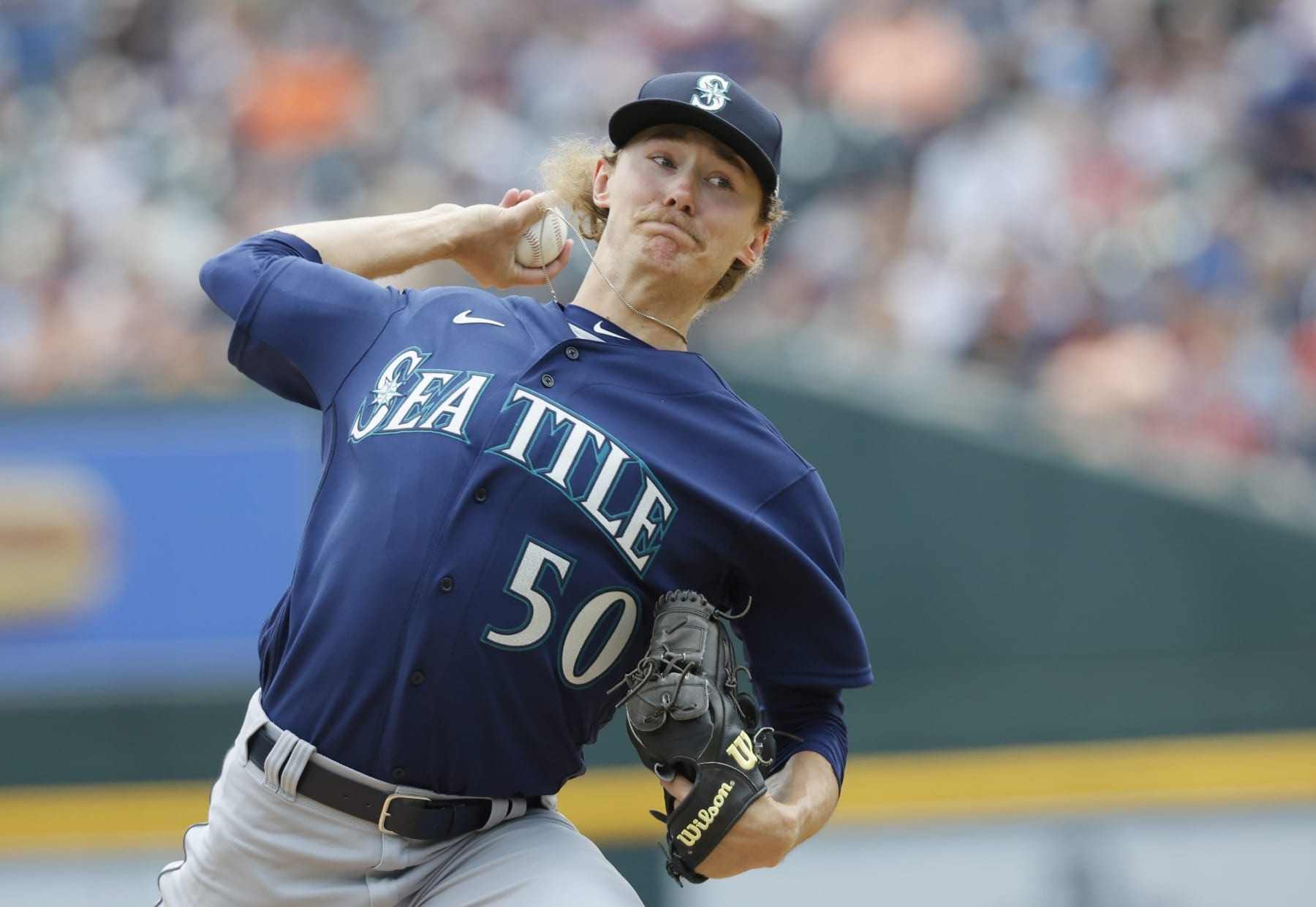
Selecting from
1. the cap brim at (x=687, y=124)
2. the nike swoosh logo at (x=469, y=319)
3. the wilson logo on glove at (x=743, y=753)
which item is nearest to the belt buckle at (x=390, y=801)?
the wilson logo on glove at (x=743, y=753)

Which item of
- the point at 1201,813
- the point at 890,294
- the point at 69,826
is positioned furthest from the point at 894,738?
the point at 69,826

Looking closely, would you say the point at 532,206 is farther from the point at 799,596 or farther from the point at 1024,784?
the point at 1024,784

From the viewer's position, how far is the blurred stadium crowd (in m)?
7.06

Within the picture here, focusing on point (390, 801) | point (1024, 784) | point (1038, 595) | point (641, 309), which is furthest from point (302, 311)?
point (1024, 784)

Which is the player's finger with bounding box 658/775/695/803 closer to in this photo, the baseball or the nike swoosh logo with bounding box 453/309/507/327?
the nike swoosh logo with bounding box 453/309/507/327

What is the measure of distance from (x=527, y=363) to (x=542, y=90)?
7.00 meters

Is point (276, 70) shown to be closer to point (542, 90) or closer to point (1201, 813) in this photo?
point (542, 90)

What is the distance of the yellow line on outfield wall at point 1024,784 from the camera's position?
251 inches

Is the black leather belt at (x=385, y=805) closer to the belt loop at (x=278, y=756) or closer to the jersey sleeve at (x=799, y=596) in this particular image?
the belt loop at (x=278, y=756)

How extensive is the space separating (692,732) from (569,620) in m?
0.28

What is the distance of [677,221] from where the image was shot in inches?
115

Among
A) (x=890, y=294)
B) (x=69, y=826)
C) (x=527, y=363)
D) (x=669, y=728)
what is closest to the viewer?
(x=669, y=728)

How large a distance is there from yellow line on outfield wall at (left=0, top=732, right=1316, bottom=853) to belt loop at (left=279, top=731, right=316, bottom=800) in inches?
156

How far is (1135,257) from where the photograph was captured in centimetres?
732
